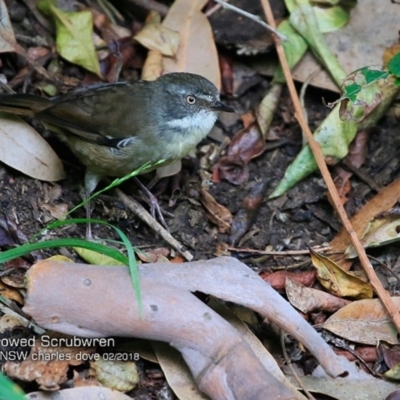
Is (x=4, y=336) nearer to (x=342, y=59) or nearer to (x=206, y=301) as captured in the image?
(x=206, y=301)

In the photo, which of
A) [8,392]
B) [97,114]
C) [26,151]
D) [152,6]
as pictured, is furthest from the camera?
[152,6]

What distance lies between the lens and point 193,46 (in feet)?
20.1

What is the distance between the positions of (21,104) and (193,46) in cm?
154

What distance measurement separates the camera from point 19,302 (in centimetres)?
443

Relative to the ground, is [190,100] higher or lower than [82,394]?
higher

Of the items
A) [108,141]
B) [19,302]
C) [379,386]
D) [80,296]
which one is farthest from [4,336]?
[379,386]

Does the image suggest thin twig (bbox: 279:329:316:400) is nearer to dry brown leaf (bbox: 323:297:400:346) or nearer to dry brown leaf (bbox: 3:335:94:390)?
dry brown leaf (bbox: 323:297:400:346)

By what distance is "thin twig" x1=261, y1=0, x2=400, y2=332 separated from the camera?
183 inches

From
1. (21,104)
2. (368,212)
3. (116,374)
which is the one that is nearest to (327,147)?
(368,212)

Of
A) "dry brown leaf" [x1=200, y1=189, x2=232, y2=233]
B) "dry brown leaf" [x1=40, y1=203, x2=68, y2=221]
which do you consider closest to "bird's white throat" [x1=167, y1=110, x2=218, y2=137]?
"dry brown leaf" [x1=200, y1=189, x2=232, y2=233]

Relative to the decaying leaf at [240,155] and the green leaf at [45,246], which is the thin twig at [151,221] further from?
the green leaf at [45,246]

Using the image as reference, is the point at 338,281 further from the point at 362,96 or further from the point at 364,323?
the point at 362,96

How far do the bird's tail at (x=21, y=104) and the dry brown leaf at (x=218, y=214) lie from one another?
136 cm

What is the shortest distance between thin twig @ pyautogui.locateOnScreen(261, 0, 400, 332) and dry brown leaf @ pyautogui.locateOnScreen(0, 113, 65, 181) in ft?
5.98
